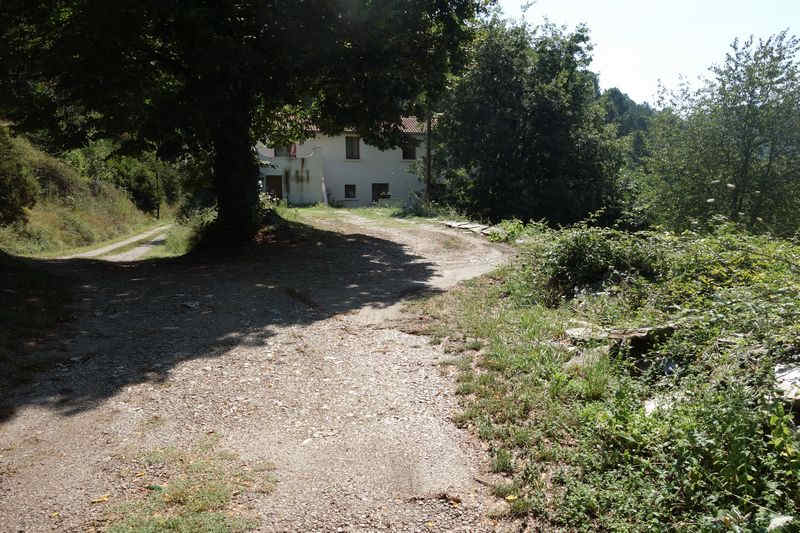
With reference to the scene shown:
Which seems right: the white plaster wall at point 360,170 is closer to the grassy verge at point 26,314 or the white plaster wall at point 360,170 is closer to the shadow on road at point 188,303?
the shadow on road at point 188,303

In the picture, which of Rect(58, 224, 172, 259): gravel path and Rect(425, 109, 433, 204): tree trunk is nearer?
Rect(58, 224, 172, 259): gravel path

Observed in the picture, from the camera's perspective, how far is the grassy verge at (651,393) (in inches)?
128

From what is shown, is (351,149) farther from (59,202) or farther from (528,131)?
(59,202)

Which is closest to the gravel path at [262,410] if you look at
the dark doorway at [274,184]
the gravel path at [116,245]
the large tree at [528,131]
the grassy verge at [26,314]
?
the grassy verge at [26,314]

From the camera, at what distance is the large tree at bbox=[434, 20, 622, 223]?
27.0 m

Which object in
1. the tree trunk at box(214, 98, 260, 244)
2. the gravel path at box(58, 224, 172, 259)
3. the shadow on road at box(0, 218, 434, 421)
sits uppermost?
the tree trunk at box(214, 98, 260, 244)

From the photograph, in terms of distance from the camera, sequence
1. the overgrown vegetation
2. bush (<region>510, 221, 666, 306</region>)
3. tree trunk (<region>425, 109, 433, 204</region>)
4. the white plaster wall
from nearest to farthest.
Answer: bush (<region>510, 221, 666, 306</region>)
the overgrown vegetation
tree trunk (<region>425, 109, 433, 204</region>)
the white plaster wall

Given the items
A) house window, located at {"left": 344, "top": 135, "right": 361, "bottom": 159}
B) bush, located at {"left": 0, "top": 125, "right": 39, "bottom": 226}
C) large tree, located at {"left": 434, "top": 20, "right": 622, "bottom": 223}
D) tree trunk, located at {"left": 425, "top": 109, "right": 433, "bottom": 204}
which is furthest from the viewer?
house window, located at {"left": 344, "top": 135, "right": 361, "bottom": 159}

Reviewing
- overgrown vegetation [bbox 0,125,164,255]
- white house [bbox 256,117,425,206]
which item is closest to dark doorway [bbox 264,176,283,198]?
white house [bbox 256,117,425,206]

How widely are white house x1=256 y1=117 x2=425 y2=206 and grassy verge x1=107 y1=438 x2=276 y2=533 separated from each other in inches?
1306

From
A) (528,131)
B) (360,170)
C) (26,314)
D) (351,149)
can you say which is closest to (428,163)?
(528,131)

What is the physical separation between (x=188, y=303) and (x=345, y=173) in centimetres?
3045

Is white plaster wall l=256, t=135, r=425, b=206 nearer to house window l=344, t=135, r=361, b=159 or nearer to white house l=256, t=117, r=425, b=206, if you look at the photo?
white house l=256, t=117, r=425, b=206

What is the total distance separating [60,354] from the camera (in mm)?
6512
